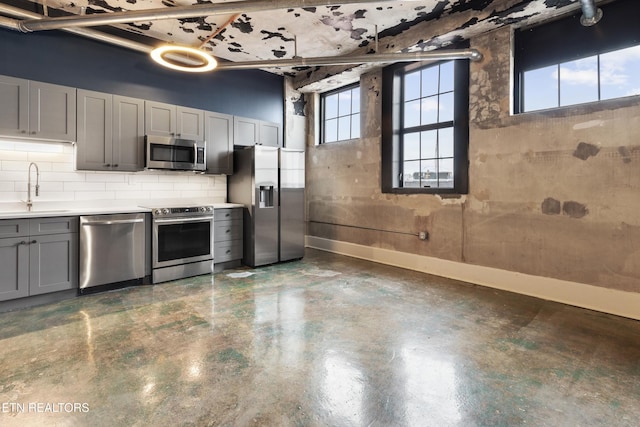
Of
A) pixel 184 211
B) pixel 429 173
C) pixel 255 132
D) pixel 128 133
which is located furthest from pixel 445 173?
pixel 128 133

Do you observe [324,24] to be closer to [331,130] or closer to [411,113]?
[411,113]

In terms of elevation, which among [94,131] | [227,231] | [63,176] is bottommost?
[227,231]

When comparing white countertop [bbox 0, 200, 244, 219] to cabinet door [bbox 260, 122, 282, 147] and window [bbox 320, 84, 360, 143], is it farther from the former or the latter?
window [bbox 320, 84, 360, 143]

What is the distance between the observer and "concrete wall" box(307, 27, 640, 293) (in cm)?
310

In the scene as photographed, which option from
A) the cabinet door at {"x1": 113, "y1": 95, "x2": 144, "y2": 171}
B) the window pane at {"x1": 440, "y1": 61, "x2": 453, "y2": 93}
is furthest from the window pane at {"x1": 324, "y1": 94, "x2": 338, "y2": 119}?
the cabinet door at {"x1": 113, "y1": 95, "x2": 144, "y2": 171}

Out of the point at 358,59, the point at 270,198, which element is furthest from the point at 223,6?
the point at 270,198

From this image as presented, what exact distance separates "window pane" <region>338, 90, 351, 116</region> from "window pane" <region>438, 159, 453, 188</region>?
218 cm

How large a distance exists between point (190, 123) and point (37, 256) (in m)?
2.39

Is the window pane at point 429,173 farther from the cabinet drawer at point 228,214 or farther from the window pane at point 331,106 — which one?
the cabinet drawer at point 228,214

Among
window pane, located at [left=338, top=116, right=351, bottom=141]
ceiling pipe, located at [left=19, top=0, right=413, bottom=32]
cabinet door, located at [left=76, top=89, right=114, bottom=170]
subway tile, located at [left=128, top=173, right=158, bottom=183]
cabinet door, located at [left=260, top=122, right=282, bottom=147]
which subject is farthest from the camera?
window pane, located at [left=338, top=116, right=351, bottom=141]

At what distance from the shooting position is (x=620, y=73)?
318 cm

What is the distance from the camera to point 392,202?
511 centimetres

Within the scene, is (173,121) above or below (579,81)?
below

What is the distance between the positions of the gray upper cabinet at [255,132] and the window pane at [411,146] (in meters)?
2.15
